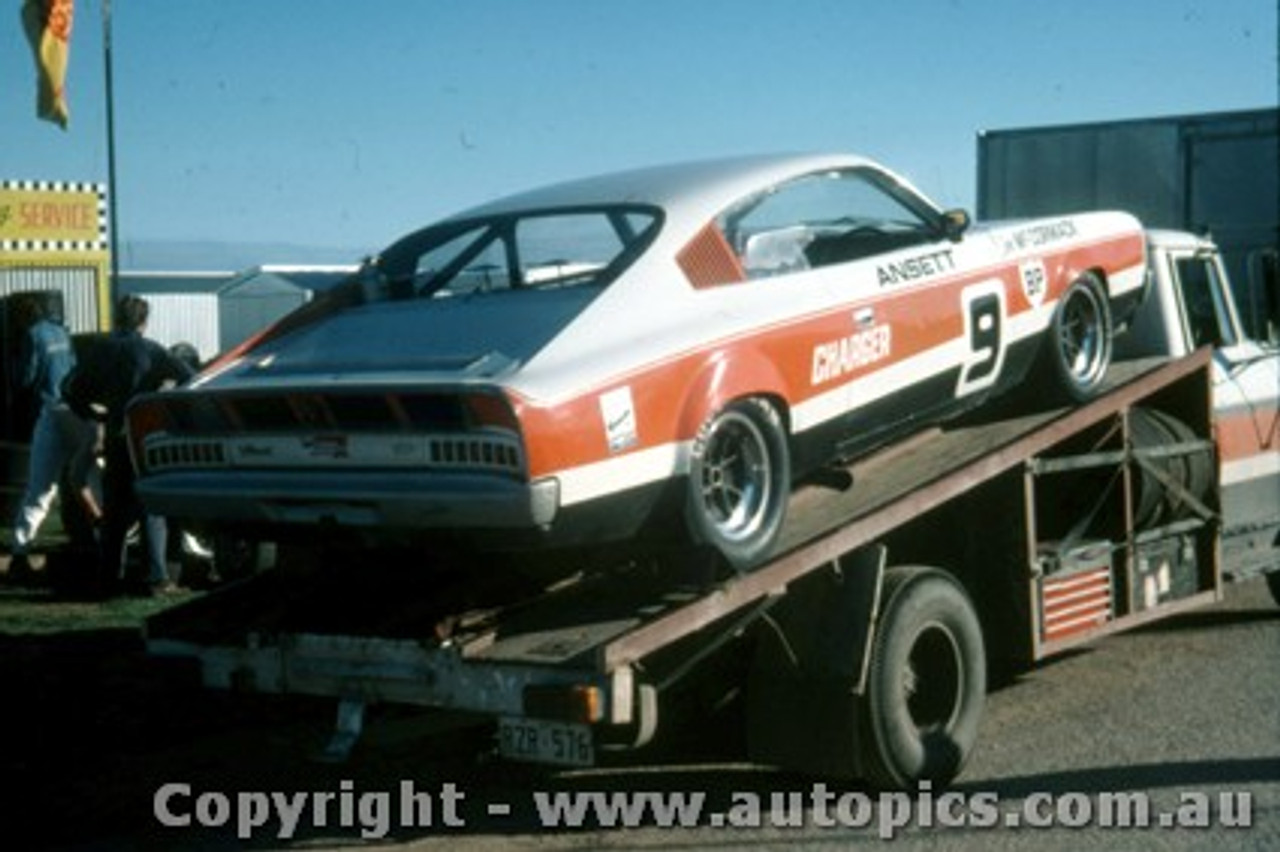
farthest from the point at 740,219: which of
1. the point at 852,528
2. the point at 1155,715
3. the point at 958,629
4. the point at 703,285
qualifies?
the point at 1155,715

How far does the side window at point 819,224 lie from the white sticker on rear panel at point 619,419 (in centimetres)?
109

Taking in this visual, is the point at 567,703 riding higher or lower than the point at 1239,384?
lower

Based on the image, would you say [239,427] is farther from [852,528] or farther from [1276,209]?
[1276,209]

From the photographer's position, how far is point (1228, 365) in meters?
9.27

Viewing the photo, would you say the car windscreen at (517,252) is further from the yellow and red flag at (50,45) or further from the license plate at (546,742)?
the yellow and red flag at (50,45)

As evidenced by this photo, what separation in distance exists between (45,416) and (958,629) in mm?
7217

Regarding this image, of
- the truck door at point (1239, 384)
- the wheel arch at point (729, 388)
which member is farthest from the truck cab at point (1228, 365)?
the wheel arch at point (729, 388)

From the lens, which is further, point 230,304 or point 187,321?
point 230,304

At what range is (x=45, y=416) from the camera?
11.7m

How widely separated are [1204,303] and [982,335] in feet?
8.56

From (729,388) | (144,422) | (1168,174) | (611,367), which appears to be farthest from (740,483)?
(1168,174)

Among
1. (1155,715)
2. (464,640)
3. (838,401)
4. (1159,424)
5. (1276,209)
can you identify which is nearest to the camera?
(464,640)

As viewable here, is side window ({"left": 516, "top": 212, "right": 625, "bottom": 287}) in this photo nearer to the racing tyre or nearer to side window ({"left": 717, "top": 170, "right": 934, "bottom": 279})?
side window ({"left": 717, "top": 170, "right": 934, "bottom": 279})

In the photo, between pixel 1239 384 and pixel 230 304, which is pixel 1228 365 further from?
pixel 230 304
